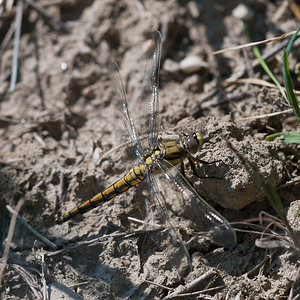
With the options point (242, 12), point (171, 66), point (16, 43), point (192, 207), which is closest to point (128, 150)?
point (192, 207)

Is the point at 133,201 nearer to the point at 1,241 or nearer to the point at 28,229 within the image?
the point at 28,229

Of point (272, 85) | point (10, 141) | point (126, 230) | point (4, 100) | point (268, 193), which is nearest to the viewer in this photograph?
point (268, 193)

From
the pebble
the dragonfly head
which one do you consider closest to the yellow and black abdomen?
the dragonfly head

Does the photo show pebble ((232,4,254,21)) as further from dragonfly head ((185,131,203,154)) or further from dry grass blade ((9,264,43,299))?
dry grass blade ((9,264,43,299))

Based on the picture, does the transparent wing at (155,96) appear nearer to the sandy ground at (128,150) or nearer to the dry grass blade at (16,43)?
the sandy ground at (128,150)

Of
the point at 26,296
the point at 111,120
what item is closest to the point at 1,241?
the point at 26,296

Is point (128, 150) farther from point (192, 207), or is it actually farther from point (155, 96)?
point (192, 207)

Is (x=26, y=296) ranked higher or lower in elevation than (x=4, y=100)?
lower
